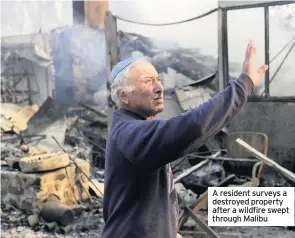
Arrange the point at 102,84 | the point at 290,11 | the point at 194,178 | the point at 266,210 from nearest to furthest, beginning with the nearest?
the point at 266,210 < the point at 290,11 < the point at 194,178 < the point at 102,84

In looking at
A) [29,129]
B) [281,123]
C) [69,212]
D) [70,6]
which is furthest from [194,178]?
[29,129]

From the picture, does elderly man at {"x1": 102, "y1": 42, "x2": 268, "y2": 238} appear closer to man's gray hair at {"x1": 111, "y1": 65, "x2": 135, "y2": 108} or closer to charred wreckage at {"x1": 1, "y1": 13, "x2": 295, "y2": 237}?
man's gray hair at {"x1": 111, "y1": 65, "x2": 135, "y2": 108}

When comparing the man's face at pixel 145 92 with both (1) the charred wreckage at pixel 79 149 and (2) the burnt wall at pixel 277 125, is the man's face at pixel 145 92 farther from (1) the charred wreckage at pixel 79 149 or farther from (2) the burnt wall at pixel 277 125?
(2) the burnt wall at pixel 277 125

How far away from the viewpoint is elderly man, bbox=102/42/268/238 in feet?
3.82

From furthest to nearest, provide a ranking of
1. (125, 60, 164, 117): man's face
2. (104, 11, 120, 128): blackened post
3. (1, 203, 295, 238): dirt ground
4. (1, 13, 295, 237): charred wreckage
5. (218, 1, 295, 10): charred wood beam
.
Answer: (104, 11, 120, 128): blackened post → (1, 13, 295, 237): charred wreckage → (1, 203, 295, 238): dirt ground → (218, 1, 295, 10): charred wood beam → (125, 60, 164, 117): man's face

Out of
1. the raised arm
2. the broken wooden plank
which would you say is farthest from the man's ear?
the broken wooden plank

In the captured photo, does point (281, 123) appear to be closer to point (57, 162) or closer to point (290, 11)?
point (290, 11)

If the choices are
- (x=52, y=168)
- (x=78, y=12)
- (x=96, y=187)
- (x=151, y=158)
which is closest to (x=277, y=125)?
(x=151, y=158)

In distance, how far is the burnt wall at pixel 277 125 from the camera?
269cm

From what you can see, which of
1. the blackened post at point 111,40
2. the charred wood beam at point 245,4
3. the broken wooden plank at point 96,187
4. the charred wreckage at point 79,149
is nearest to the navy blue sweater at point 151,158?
the charred wreckage at point 79,149

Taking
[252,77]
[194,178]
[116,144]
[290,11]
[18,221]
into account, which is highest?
[290,11]

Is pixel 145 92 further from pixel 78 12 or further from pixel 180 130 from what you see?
pixel 78 12

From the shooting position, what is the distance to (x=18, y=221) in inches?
152

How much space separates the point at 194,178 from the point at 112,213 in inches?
80.9
